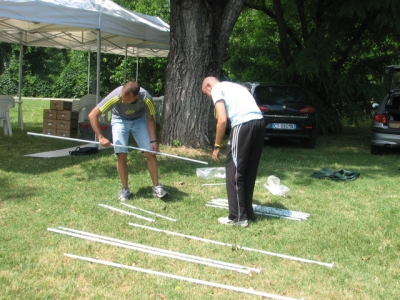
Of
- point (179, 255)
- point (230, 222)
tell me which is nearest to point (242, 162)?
point (230, 222)

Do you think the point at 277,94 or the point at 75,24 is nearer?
the point at 75,24

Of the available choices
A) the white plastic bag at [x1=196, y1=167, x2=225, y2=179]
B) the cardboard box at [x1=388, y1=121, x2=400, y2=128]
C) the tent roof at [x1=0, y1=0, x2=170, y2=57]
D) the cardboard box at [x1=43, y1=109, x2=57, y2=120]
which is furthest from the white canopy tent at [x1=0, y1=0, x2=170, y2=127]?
the cardboard box at [x1=388, y1=121, x2=400, y2=128]

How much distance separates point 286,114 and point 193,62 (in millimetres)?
2871

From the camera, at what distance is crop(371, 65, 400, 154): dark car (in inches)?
425

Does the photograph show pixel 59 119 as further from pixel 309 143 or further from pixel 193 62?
pixel 309 143

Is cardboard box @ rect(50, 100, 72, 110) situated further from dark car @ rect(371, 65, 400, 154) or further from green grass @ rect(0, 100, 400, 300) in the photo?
dark car @ rect(371, 65, 400, 154)

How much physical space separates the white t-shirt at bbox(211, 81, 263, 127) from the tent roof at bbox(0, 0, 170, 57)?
4.68 m

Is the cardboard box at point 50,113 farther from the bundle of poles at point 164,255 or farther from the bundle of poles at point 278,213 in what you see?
the bundle of poles at point 164,255

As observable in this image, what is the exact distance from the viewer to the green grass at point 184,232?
4.03 metres

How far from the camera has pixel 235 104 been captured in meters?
5.46

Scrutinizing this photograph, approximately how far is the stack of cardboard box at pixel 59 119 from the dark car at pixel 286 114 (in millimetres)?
4465

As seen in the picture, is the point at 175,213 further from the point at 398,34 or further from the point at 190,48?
the point at 398,34

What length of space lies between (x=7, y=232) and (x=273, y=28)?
1406 centimetres

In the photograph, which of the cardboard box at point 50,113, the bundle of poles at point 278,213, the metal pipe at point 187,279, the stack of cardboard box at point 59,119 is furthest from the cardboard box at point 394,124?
the metal pipe at point 187,279
